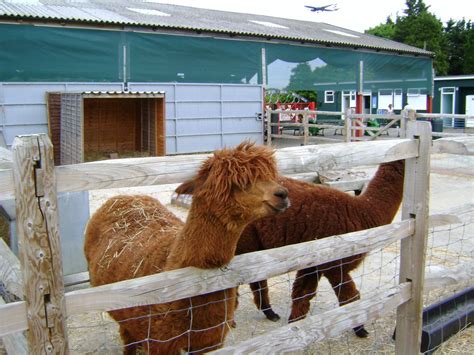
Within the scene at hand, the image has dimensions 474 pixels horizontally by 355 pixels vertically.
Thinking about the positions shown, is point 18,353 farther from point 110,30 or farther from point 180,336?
point 110,30

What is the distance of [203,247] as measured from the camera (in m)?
2.19

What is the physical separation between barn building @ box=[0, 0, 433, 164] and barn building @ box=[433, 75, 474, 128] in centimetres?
1832

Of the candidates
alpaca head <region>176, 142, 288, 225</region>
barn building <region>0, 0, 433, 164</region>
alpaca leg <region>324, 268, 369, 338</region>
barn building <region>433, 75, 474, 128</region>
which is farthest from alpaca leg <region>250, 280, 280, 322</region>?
barn building <region>433, 75, 474, 128</region>

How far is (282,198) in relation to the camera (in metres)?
2.06

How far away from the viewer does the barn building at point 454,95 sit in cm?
3561

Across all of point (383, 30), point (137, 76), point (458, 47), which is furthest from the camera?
point (383, 30)

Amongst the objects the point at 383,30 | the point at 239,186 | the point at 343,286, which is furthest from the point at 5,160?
the point at 383,30

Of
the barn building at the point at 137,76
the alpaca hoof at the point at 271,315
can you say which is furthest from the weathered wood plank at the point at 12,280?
the barn building at the point at 137,76

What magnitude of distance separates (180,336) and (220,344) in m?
0.25

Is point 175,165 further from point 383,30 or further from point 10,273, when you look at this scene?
point 383,30

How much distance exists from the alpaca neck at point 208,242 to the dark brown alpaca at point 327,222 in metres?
1.72

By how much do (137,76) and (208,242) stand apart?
15397 millimetres

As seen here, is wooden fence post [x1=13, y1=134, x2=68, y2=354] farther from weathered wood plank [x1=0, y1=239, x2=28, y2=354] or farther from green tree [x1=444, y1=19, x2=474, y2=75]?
green tree [x1=444, y1=19, x2=474, y2=75]

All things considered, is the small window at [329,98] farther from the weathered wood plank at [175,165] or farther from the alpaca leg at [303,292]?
the weathered wood plank at [175,165]
